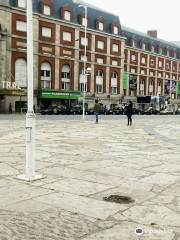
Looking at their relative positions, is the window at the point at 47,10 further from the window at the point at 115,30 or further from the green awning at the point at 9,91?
the window at the point at 115,30

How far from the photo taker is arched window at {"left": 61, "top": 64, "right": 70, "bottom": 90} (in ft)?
174

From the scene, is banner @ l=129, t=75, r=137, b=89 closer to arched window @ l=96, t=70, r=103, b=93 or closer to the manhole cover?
arched window @ l=96, t=70, r=103, b=93

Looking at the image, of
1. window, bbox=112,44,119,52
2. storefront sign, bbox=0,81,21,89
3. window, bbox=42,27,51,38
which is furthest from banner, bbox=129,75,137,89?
storefront sign, bbox=0,81,21,89

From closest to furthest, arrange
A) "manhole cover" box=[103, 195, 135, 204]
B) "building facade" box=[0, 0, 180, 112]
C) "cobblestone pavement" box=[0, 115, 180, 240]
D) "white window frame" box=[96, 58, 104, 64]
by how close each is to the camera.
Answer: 1. "cobblestone pavement" box=[0, 115, 180, 240]
2. "manhole cover" box=[103, 195, 135, 204]
3. "building facade" box=[0, 0, 180, 112]
4. "white window frame" box=[96, 58, 104, 64]

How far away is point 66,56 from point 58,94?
600 centimetres

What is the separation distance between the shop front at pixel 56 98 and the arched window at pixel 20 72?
9.99 feet

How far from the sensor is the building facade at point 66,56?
150ft

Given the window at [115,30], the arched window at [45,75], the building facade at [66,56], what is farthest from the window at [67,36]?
the window at [115,30]

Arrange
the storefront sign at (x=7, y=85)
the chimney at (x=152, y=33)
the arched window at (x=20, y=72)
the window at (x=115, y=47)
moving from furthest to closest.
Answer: the chimney at (x=152, y=33)
the window at (x=115, y=47)
the arched window at (x=20, y=72)
the storefront sign at (x=7, y=85)

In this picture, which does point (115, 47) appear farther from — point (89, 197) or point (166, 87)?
point (89, 197)

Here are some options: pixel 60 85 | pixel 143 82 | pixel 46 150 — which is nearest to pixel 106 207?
pixel 46 150

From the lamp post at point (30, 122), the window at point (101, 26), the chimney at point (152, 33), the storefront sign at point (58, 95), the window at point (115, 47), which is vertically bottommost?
the lamp post at point (30, 122)

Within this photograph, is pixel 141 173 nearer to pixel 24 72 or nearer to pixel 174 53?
pixel 24 72

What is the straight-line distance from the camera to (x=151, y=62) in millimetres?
74438
